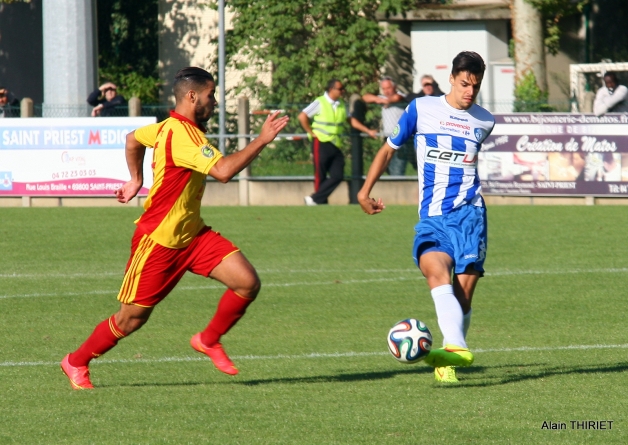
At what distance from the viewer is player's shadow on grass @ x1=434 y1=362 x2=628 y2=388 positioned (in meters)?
6.84

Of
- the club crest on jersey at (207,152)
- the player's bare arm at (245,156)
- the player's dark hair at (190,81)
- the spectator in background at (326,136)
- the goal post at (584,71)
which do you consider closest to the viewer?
the player's bare arm at (245,156)

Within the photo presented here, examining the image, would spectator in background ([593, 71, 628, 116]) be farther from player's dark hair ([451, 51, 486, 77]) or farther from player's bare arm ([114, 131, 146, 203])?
player's bare arm ([114, 131, 146, 203])

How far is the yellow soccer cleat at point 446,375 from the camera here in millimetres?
6746

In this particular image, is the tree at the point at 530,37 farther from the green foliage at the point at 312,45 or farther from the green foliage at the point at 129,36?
the green foliage at the point at 129,36

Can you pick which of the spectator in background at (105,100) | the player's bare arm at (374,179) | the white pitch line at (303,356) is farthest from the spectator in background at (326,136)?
the player's bare arm at (374,179)

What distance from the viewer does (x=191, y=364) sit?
7543mm

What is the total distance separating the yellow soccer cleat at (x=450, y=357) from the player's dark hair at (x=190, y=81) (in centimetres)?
200

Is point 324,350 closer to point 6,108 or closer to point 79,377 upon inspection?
point 79,377

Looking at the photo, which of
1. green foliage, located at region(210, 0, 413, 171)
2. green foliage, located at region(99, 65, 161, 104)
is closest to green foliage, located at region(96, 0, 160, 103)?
green foliage, located at region(99, 65, 161, 104)

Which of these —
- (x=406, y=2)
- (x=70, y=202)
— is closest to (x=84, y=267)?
(x=70, y=202)

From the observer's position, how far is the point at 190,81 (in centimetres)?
657

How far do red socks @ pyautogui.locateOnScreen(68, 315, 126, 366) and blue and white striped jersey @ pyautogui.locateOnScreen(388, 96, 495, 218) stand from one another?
6.29 ft

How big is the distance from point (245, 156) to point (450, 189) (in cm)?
142

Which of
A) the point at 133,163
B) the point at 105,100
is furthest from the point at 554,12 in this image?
the point at 133,163
